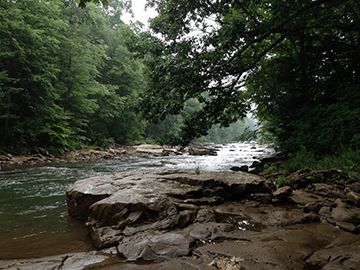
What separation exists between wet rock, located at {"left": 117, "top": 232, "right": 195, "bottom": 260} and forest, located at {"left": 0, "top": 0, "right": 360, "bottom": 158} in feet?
10.1

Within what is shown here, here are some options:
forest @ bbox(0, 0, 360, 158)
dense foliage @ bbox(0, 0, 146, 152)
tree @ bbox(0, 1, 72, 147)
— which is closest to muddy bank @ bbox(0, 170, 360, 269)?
forest @ bbox(0, 0, 360, 158)

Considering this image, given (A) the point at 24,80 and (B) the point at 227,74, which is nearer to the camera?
(B) the point at 227,74

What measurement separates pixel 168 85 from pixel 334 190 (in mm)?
4589

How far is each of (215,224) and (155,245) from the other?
0.98 metres

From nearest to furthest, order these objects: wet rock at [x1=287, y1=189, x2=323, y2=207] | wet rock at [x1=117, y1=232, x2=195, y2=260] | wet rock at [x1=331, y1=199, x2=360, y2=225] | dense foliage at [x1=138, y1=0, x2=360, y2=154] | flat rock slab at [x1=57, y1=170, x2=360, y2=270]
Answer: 1. flat rock slab at [x1=57, y1=170, x2=360, y2=270]
2. wet rock at [x1=117, y1=232, x2=195, y2=260]
3. wet rock at [x1=331, y1=199, x2=360, y2=225]
4. wet rock at [x1=287, y1=189, x2=323, y2=207]
5. dense foliage at [x1=138, y1=0, x2=360, y2=154]

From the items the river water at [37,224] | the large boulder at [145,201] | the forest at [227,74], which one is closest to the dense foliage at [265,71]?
the forest at [227,74]

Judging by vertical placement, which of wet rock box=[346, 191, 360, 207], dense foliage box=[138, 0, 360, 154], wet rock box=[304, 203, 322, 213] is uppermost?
dense foliage box=[138, 0, 360, 154]

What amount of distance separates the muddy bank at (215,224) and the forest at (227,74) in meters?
2.12

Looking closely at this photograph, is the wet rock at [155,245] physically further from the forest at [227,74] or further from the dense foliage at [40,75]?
the dense foliage at [40,75]

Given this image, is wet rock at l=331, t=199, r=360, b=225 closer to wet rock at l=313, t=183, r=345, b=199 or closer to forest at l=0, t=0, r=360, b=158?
wet rock at l=313, t=183, r=345, b=199

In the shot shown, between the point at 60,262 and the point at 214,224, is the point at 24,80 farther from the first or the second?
the point at 214,224

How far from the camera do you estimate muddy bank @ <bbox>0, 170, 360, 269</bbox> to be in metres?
2.00

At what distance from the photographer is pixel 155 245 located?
230 centimetres

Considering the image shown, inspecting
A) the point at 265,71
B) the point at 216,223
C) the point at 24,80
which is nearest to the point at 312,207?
the point at 216,223
